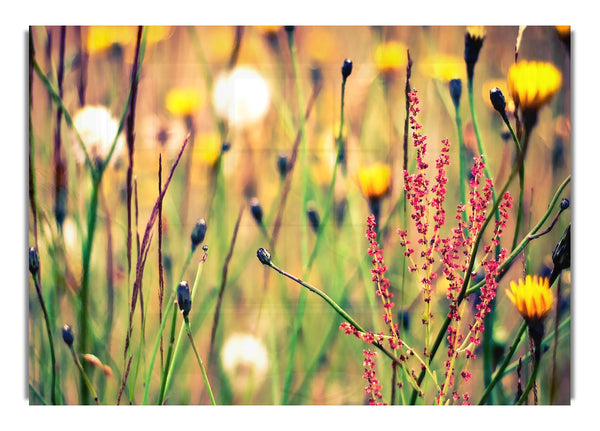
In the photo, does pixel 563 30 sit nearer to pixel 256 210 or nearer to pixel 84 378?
pixel 256 210

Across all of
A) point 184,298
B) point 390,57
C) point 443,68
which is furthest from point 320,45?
point 184,298

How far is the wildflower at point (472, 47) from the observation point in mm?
1981

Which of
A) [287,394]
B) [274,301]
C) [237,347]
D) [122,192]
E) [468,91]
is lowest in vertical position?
[287,394]

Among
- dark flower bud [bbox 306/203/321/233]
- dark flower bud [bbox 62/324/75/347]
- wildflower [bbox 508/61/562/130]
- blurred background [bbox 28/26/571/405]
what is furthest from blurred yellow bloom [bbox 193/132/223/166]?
wildflower [bbox 508/61/562/130]

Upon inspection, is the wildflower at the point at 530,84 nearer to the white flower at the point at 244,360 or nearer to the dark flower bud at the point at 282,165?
the dark flower bud at the point at 282,165

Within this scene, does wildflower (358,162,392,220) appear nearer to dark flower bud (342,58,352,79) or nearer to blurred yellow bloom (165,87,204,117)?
dark flower bud (342,58,352,79)

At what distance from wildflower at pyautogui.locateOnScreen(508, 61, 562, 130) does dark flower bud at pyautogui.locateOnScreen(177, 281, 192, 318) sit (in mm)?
1142

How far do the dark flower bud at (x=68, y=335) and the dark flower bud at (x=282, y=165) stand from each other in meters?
0.81

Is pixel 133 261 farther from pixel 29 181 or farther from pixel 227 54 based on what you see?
pixel 227 54

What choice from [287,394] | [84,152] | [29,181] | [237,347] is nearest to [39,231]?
[29,181]

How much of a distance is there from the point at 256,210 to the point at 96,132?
21.6 inches

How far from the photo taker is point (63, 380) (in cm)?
202

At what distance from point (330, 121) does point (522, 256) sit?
0.72 m

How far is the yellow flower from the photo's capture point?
1.95 m
